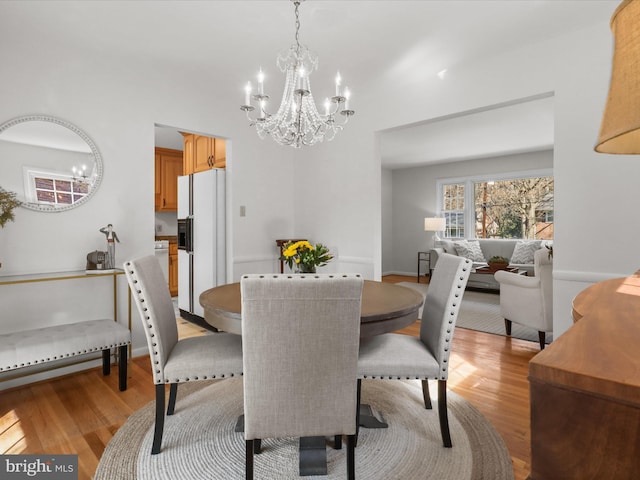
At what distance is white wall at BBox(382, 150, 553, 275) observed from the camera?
7.71m

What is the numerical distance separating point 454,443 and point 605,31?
2.87m

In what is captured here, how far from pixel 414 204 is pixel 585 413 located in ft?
26.9

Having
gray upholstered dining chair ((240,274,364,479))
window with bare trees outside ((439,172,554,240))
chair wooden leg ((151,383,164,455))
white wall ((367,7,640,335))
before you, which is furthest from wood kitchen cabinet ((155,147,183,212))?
window with bare trees outside ((439,172,554,240))

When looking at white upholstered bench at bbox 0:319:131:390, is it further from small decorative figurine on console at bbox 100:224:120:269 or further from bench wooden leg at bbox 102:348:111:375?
small decorative figurine on console at bbox 100:224:120:269

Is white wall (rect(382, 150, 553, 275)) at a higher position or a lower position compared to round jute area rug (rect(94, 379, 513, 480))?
higher

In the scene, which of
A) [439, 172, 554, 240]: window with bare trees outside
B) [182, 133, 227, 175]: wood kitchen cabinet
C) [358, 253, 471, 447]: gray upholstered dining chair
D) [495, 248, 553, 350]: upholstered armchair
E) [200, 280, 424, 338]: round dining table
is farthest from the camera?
[439, 172, 554, 240]: window with bare trees outside

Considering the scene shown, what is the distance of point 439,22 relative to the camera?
2441mm

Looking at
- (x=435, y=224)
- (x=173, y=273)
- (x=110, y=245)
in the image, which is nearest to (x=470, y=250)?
(x=435, y=224)

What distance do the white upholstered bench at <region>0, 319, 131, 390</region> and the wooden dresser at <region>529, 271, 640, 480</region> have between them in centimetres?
267

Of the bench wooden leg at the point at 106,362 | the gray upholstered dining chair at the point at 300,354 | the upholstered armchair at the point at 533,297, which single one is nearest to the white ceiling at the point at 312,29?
the upholstered armchair at the point at 533,297

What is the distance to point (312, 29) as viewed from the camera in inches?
99.3

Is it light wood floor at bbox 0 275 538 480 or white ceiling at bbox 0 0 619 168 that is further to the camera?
white ceiling at bbox 0 0 619 168

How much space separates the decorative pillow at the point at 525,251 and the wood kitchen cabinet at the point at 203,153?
17.3 ft

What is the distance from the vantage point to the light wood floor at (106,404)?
182cm
